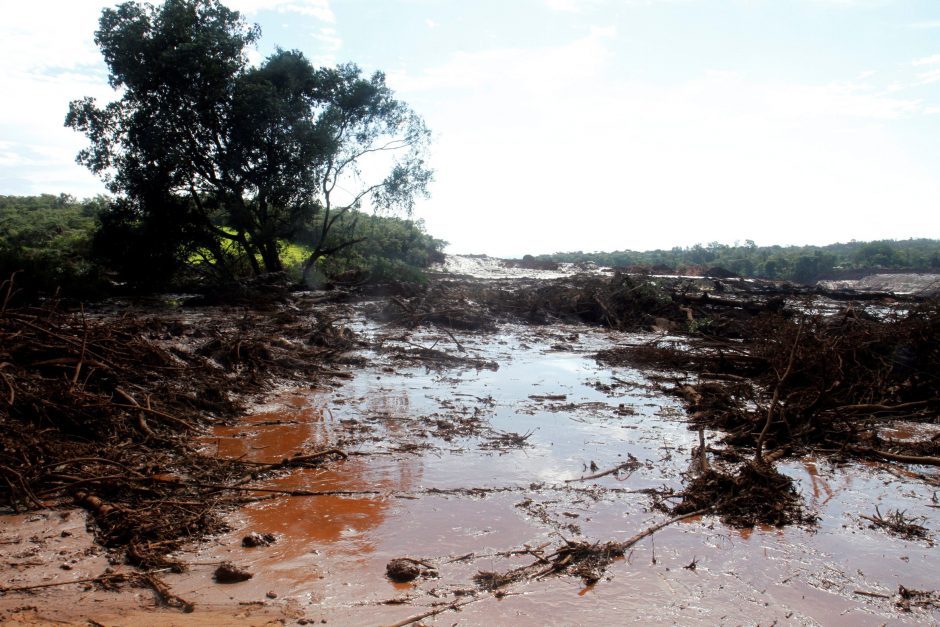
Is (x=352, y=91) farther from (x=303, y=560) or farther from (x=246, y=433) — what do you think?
(x=303, y=560)

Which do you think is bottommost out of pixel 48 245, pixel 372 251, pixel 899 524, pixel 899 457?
pixel 899 524

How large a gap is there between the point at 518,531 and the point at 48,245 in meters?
20.1

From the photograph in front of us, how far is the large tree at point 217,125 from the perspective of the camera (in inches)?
611

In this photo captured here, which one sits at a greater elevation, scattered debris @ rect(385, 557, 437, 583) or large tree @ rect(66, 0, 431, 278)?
large tree @ rect(66, 0, 431, 278)

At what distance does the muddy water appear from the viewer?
10.4ft

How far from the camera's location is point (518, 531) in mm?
4012

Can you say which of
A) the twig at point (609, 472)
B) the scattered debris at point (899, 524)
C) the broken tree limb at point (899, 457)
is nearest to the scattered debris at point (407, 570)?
the twig at point (609, 472)

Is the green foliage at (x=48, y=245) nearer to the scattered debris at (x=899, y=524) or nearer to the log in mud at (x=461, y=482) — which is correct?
the log in mud at (x=461, y=482)

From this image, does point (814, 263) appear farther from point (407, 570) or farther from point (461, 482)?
point (407, 570)

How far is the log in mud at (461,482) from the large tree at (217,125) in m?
8.65

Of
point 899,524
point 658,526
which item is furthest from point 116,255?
point 899,524

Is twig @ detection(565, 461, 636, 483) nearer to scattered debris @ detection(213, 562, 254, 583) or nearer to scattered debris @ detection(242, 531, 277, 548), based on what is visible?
scattered debris @ detection(242, 531, 277, 548)

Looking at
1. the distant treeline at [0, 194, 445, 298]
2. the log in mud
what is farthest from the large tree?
the log in mud

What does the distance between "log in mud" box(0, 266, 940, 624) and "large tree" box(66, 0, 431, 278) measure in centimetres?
865
